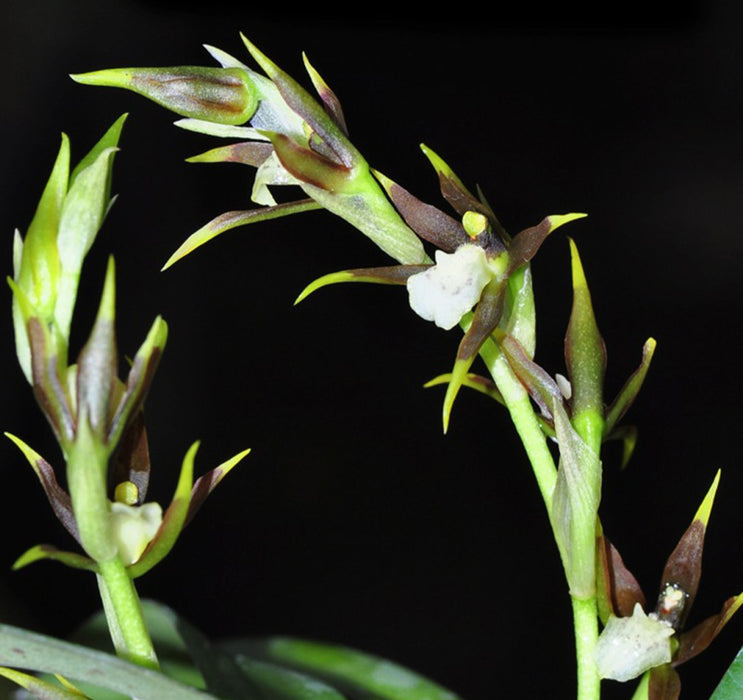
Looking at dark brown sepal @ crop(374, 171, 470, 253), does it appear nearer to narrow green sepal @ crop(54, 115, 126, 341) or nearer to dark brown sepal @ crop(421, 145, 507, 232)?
dark brown sepal @ crop(421, 145, 507, 232)

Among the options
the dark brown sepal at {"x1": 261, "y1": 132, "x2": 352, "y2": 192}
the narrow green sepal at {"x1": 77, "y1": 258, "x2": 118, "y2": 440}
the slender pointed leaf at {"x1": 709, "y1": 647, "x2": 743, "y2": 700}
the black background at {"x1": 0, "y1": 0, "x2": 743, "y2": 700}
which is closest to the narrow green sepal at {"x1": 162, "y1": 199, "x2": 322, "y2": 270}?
the dark brown sepal at {"x1": 261, "y1": 132, "x2": 352, "y2": 192}

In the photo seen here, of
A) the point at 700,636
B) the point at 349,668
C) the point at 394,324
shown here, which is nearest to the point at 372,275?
the point at 700,636

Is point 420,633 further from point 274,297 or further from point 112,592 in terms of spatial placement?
point 112,592

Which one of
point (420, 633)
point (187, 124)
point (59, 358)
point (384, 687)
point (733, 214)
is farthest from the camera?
point (733, 214)

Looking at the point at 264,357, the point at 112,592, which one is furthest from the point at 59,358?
the point at 264,357

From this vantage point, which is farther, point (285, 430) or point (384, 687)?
point (285, 430)

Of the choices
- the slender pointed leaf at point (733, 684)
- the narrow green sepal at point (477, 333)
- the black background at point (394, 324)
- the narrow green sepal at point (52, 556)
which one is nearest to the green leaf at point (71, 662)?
the narrow green sepal at point (52, 556)

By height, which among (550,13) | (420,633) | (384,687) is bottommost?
(420,633)
